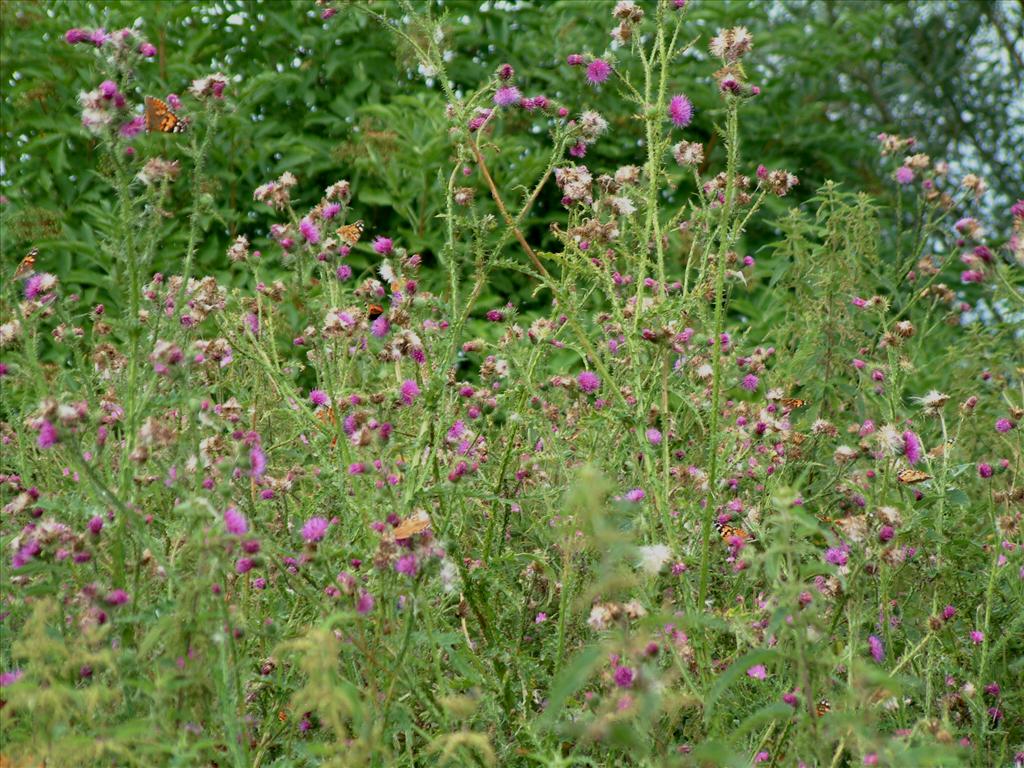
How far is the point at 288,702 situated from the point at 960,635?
4.85 feet

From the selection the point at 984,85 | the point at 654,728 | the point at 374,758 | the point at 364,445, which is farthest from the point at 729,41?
the point at 984,85

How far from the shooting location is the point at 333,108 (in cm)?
540

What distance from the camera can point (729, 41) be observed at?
2133mm

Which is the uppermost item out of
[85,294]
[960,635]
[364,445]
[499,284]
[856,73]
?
[856,73]

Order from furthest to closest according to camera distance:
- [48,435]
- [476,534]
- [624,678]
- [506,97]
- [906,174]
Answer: [906,174], [476,534], [506,97], [48,435], [624,678]

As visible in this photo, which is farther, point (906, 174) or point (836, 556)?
point (906, 174)

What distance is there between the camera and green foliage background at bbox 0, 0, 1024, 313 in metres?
4.86

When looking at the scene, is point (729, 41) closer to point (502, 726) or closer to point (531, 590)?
point (531, 590)

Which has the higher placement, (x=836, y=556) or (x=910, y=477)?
(x=910, y=477)

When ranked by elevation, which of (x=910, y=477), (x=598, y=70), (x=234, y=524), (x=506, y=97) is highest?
(x=598, y=70)

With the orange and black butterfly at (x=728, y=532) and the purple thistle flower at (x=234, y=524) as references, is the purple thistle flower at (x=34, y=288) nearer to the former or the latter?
the purple thistle flower at (x=234, y=524)

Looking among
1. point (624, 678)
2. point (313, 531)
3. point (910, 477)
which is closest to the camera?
point (624, 678)

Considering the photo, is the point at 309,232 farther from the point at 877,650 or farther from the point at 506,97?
the point at 877,650

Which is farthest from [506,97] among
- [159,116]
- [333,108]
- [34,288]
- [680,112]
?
[333,108]
